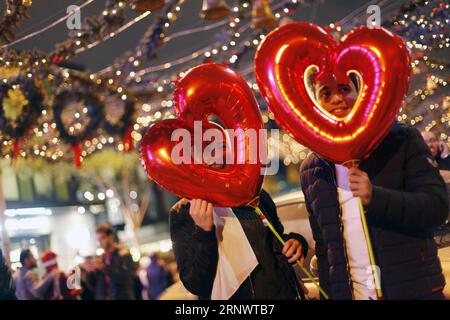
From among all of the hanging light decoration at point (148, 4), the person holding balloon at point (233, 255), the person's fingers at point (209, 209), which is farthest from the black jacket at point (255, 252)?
the hanging light decoration at point (148, 4)

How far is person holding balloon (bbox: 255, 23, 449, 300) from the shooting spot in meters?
2.92

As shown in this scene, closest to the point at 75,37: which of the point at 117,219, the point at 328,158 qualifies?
the point at 328,158

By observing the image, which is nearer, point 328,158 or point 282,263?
point 328,158

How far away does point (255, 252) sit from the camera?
3.37 m

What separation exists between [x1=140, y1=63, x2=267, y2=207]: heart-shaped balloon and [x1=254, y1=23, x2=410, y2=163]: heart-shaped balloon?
0.56 feet

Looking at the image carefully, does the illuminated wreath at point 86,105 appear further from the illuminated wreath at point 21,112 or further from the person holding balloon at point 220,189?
Answer: the person holding balloon at point 220,189

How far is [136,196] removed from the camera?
36719 millimetres

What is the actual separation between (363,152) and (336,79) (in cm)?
42

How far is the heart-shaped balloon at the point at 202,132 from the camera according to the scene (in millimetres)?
3174

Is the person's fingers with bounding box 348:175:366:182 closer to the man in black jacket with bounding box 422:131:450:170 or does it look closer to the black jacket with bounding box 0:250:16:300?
the black jacket with bounding box 0:250:16:300

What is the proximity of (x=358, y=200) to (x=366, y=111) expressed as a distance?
1.34ft

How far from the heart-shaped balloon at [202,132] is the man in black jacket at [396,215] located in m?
0.40
